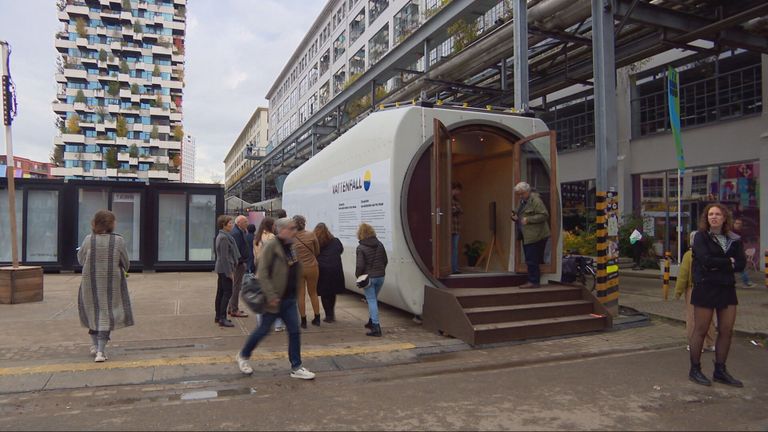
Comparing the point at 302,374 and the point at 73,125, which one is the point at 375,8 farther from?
the point at 73,125

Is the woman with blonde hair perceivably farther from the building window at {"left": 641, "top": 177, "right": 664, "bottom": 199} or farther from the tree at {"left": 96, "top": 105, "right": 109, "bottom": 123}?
the tree at {"left": 96, "top": 105, "right": 109, "bottom": 123}

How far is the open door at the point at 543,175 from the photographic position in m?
7.76

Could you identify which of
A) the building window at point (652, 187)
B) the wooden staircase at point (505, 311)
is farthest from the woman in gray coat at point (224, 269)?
the building window at point (652, 187)

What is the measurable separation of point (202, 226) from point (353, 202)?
745 centimetres

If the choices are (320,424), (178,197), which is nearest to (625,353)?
(320,424)

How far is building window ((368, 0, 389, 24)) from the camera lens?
110ft

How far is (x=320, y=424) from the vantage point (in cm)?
389

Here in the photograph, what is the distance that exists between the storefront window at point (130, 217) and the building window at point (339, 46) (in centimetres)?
3031

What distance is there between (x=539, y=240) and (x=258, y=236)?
4.11 meters

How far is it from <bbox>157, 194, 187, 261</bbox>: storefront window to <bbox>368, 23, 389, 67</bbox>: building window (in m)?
20.2

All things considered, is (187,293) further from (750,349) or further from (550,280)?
(750,349)

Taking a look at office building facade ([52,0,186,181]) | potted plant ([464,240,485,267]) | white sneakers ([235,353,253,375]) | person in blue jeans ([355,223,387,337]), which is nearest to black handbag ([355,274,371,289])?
person in blue jeans ([355,223,387,337])

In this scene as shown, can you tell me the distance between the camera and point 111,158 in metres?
92.4

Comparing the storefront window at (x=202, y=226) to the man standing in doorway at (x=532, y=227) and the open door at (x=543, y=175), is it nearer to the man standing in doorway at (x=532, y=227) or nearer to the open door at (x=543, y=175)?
the open door at (x=543, y=175)
